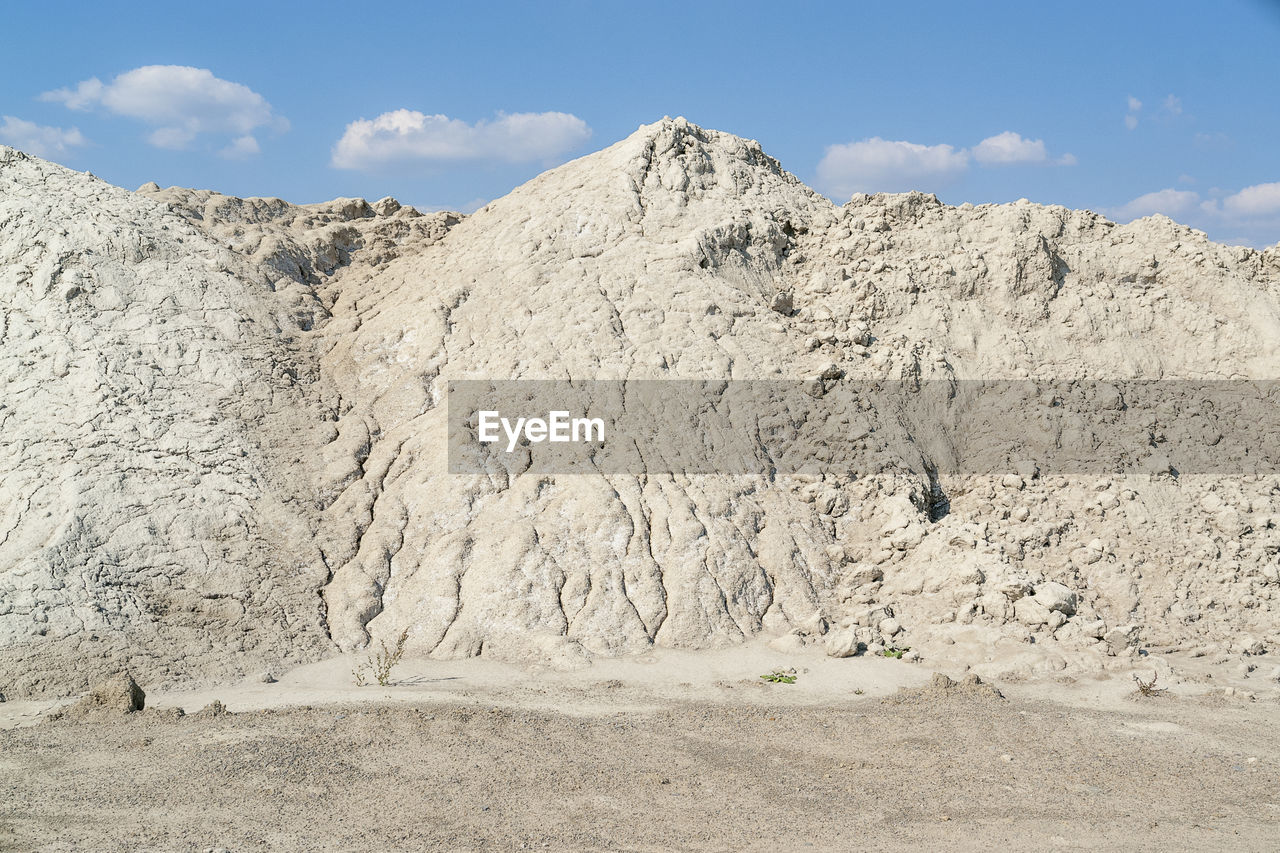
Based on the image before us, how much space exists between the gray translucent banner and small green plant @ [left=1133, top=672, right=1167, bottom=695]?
131 inches

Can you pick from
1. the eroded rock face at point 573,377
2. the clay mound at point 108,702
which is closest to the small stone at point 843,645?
the eroded rock face at point 573,377

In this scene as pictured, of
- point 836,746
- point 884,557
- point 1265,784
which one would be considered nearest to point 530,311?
point 884,557

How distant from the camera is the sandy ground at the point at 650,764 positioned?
5.62m

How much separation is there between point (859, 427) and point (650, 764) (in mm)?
5755

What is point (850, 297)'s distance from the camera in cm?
1279

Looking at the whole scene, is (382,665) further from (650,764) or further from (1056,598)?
(1056,598)

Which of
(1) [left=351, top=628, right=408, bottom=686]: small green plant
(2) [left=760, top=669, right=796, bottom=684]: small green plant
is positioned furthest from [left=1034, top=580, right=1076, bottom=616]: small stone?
(1) [left=351, top=628, right=408, bottom=686]: small green plant

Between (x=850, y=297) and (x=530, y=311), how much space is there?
4.42 m

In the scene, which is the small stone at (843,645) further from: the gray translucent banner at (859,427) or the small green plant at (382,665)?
the small green plant at (382,665)

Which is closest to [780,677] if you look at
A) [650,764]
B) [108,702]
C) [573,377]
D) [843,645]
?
[843,645]

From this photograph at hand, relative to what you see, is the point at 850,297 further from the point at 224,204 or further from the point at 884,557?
the point at 224,204

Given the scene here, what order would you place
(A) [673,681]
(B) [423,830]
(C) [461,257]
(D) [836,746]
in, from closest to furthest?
1. (B) [423,830]
2. (D) [836,746]
3. (A) [673,681]
4. (C) [461,257]

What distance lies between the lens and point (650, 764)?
22.2 ft

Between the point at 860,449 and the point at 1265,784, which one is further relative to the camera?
the point at 860,449
